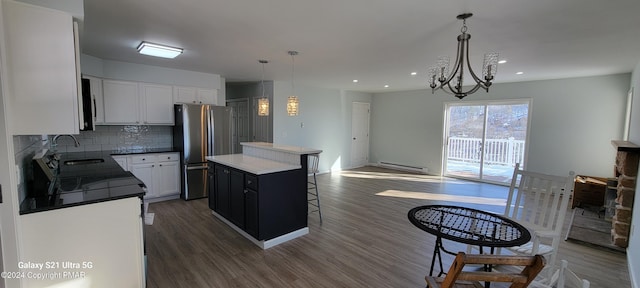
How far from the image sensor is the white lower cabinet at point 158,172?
440cm

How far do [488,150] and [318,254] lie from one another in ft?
17.7

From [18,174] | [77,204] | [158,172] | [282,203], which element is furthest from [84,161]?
[282,203]

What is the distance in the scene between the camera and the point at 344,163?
8.14 metres

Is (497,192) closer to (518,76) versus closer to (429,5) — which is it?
(518,76)

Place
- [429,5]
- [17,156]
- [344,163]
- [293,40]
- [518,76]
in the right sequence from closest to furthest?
[17,156] → [429,5] → [293,40] → [518,76] → [344,163]

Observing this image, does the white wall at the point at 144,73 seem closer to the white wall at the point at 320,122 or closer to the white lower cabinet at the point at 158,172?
the white lower cabinet at the point at 158,172

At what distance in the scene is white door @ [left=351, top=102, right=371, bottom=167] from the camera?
831cm

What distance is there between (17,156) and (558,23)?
4.29 m

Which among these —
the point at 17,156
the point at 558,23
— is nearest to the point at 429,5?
the point at 558,23

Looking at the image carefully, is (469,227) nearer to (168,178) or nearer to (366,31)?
(366,31)

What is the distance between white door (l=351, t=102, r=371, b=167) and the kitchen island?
4873 millimetres

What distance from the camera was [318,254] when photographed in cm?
300

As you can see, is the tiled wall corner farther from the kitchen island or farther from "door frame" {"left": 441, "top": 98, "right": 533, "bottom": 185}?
"door frame" {"left": 441, "top": 98, "right": 533, "bottom": 185}

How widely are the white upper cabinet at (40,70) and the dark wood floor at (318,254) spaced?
153cm
